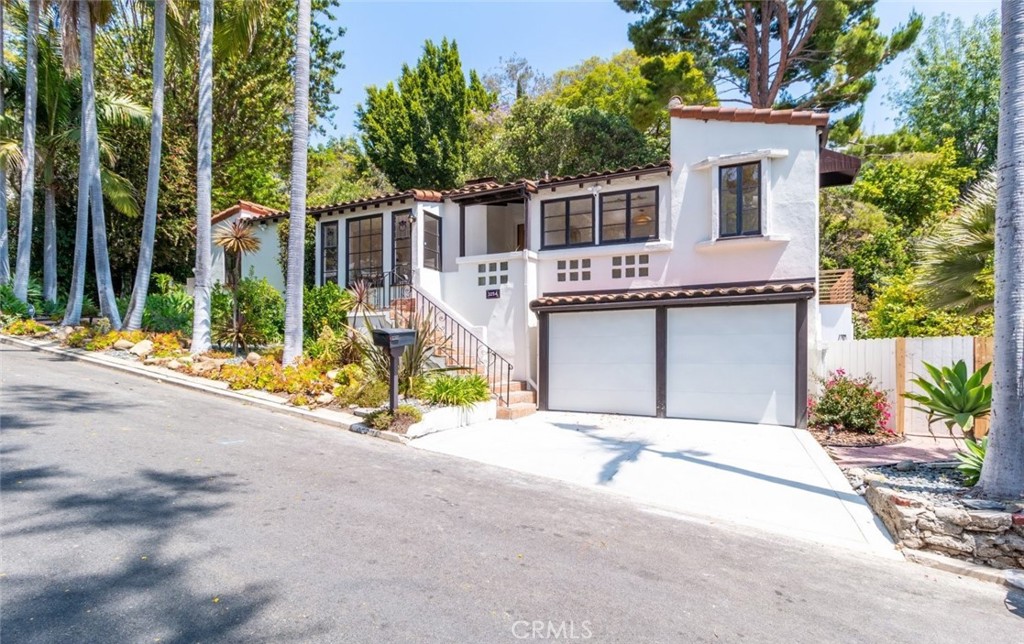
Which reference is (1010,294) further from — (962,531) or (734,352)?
(734,352)

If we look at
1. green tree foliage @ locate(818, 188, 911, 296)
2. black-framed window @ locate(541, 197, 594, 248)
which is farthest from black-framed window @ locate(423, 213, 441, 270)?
green tree foliage @ locate(818, 188, 911, 296)

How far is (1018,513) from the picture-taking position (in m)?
4.45

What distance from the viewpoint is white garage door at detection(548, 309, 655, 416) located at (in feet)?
36.5

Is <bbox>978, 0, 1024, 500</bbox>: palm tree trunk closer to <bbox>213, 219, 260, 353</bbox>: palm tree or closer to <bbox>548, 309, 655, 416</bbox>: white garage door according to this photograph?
<bbox>548, 309, 655, 416</bbox>: white garage door

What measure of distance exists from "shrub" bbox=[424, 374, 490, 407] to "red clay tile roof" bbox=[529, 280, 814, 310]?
8.82 ft

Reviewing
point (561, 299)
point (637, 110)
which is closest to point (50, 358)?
point (561, 299)

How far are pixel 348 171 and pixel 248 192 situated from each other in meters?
8.89

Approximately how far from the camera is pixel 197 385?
10250 millimetres

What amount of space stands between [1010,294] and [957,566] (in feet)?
7.84

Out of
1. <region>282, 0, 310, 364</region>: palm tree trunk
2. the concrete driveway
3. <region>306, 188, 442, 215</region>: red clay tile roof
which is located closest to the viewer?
the concrete driveway

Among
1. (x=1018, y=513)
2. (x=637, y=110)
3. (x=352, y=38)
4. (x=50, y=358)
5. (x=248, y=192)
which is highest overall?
(x=352, y=38)

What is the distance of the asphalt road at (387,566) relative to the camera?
10.0 feet

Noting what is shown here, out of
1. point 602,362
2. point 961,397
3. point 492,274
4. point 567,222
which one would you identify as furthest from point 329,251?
point 961,397

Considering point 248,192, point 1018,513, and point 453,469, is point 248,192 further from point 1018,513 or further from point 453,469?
point 1018,513
